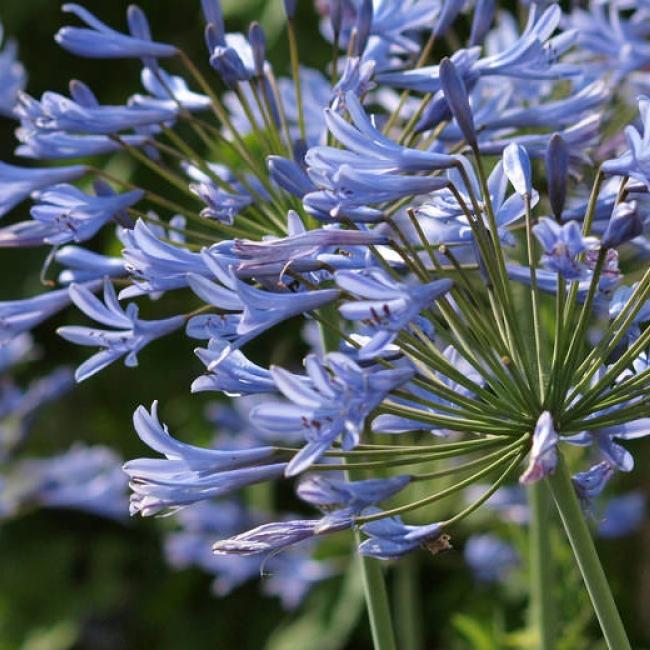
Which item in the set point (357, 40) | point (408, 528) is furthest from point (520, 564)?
point (408, 528)

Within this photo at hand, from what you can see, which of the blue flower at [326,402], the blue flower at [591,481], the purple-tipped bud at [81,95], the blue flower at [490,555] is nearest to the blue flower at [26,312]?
the purple-tipped bud at [81,95]

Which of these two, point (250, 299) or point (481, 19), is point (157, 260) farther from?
point (481, 19)

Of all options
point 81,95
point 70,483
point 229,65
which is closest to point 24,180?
point 81,95

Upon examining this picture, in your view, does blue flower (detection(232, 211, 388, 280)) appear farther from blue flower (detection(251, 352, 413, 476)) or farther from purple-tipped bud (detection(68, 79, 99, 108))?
purple-tipped bud (detection(68, 79, 99, 108))

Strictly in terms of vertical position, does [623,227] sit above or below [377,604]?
above

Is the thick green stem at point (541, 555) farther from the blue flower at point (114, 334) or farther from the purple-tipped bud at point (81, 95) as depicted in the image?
the purple-tipped bud at point (81, 95)

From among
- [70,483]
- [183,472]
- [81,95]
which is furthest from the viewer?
[70,483]

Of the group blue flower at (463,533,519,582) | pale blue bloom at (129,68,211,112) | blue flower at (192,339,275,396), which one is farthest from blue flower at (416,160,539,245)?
blue flower at (463,533,519,582)

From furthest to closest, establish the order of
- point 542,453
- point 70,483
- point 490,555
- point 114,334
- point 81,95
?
point 70,483
point 490,555
point 81,95
point 114,334
point 542,453
